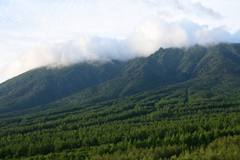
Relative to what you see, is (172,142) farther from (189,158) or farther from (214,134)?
(189,158)

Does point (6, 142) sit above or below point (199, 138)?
above

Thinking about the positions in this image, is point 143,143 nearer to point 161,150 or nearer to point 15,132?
point 161,150

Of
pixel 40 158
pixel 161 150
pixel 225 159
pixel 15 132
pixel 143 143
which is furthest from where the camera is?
pixel 15 132

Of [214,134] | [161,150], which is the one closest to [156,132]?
[214,134]

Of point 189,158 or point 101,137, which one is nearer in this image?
point 189,158

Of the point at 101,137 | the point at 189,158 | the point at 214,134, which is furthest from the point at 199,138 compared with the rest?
the point at 101,137

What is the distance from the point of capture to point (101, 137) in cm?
13262

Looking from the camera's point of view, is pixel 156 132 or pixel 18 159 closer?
pixel 18 159

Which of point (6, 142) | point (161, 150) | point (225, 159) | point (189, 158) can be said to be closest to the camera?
point (225, 159)

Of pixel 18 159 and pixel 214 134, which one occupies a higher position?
pixel 18 159

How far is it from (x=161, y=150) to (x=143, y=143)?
2045cm

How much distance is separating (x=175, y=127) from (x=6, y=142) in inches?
4354

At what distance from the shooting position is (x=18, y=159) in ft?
360

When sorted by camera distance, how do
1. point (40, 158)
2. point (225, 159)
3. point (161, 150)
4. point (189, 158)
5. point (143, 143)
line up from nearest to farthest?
point (225, 159), point (189, 158), point (161, 150), point (40, 158), point (143, 143)
